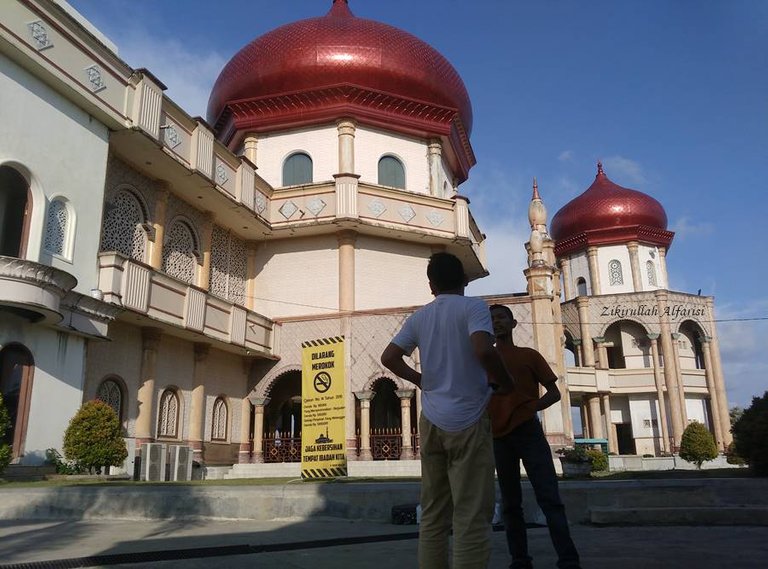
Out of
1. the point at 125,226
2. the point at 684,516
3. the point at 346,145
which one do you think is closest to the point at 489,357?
the point at 684,516

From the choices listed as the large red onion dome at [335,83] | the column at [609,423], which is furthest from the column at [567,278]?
the large red onion dome at [335,83]

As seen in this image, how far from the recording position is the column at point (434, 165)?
2259cm

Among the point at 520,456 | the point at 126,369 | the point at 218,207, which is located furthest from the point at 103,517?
the point at 218,207

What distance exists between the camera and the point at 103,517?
7.16 m

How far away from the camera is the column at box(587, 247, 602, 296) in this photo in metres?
38.6

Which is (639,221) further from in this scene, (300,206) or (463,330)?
(463,330)

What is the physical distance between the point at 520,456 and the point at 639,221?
37.5m

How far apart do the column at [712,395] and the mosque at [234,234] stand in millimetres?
17733

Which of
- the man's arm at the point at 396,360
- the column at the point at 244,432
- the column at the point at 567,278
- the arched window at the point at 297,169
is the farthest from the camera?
the column at the point at 567,278

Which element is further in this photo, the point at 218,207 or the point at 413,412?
the point at 413,412

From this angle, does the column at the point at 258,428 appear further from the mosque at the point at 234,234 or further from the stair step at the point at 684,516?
the stair step at the point at 684,516

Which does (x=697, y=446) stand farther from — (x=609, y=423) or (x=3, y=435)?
(x=3, y=435)

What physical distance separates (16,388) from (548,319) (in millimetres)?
12605

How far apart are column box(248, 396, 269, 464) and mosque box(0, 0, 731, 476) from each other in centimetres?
4
